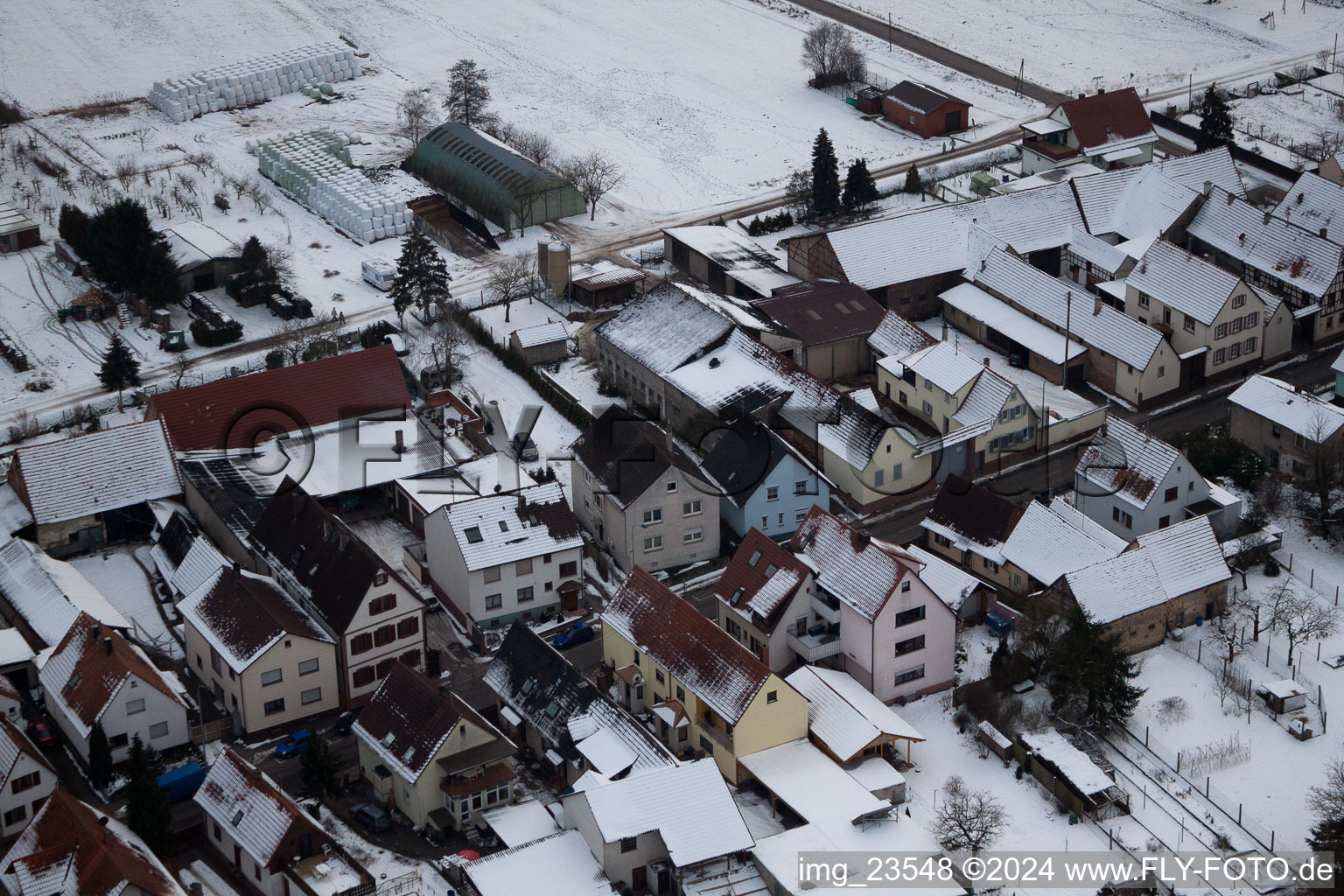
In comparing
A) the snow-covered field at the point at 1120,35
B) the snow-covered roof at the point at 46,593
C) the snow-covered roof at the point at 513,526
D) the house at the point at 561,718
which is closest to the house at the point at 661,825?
the house at the point at 561,718

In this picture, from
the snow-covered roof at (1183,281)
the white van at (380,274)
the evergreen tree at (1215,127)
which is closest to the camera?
the snow-covered roof at (1183,281)

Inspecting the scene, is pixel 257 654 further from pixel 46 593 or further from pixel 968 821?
pixel 968 821

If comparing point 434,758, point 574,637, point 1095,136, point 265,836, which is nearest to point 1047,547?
point 574,637

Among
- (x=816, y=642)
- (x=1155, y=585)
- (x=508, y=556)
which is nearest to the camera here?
(x=816, y=642)

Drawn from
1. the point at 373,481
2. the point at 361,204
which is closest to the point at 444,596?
the point at 373,481

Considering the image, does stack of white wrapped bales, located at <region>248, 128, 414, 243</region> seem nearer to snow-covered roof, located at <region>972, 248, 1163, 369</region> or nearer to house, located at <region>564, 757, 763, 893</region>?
snow-covered roof, located at <region>972, 248, 1163, 369</region>

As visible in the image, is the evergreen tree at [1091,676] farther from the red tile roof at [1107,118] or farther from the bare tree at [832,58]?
the bare tree at [832,58]
